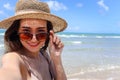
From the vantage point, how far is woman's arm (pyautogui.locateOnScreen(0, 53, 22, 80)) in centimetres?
153

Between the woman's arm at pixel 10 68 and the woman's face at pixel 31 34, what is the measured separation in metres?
0.20

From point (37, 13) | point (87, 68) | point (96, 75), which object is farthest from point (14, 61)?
point (87, 68)

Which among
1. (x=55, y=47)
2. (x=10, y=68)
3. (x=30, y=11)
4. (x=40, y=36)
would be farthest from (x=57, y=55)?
(x=10, y=68)

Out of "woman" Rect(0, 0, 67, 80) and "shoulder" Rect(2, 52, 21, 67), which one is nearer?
"shoulder" Rect(2, 52, 21, 67)

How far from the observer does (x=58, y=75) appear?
245 centimetres

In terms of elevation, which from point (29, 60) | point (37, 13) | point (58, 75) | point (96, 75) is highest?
point (37, 13)

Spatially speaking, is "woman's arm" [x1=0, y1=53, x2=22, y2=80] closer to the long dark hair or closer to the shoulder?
the shoulder

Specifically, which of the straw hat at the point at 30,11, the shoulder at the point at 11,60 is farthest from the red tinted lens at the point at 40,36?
the shoulder at the point at 11,60

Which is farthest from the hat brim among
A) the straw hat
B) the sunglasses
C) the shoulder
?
the shoulder

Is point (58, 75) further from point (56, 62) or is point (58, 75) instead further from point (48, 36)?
point (48, 36)

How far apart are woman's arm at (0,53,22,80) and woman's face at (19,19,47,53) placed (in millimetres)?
205

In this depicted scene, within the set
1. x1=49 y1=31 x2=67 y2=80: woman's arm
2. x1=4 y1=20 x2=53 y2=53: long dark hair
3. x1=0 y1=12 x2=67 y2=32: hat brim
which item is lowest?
x1=49 y1=31 x2=67 y2=80: woman's arm

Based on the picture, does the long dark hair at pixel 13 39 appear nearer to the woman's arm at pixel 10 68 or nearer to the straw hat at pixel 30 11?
the straw hat at pixel 30 11

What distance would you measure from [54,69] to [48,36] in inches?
11.5
